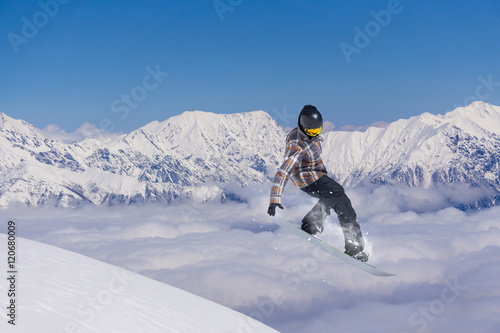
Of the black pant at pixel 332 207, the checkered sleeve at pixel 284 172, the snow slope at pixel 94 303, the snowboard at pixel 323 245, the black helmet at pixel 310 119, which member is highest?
the black helmet at pixel 310 119

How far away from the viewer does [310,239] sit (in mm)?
7879

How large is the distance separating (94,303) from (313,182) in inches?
215

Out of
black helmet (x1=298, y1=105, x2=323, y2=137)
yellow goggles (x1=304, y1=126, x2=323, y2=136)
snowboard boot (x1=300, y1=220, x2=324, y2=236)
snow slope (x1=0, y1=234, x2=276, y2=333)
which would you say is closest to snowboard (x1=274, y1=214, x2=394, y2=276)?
snowboard boot (x1=300, y1=220, x2=324, y2=236)

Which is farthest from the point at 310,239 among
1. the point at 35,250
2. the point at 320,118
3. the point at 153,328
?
the point at 35,250

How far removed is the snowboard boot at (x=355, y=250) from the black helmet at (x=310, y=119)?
279cm

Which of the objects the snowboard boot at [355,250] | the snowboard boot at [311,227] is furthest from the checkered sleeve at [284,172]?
the snowboard boot at [355,250]

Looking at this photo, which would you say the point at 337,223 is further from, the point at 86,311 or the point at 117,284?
the point at 117,284

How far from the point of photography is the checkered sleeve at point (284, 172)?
669cm

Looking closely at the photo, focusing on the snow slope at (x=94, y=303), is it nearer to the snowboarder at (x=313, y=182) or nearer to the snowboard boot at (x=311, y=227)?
the snowboard boot at (x=311, y=227)

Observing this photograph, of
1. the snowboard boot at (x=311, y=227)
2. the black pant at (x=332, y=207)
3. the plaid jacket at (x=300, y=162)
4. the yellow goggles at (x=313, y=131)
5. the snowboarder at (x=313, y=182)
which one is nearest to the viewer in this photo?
the yellow goggles at (x=313, y=131)

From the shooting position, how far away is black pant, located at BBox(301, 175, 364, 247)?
7.06 m

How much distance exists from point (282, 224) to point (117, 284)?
5.85m

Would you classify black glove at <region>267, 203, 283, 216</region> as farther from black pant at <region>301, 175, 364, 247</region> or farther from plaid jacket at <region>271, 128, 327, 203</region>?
black pant at <region>301, 175, 364, 247</region>

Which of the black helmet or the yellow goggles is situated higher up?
the black helmet
